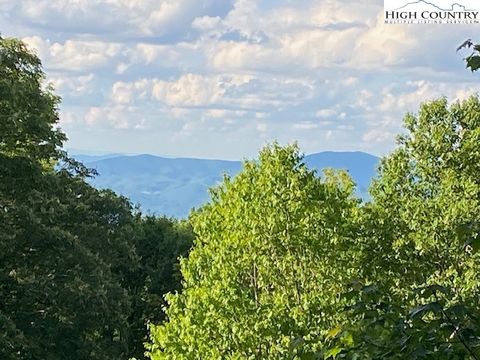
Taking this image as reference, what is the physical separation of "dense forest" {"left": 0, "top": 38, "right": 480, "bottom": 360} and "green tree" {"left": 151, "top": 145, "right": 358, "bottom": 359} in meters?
0.03

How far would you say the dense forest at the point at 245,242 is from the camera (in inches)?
682

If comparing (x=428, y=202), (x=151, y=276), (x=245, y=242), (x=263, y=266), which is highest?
(x=428, y=202)

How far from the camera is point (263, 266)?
18.5 metres

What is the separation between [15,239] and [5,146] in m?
2.71

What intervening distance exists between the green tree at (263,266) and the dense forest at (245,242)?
3 centimetres

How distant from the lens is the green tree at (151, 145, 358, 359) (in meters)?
16.9

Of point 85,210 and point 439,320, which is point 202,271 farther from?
point 439,320

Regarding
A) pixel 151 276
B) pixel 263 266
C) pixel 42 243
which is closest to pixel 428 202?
pixel 263 266

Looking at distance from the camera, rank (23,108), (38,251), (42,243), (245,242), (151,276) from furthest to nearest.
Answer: (151,276) < (38,251) < (42,243) < (23,108) < (245,242)

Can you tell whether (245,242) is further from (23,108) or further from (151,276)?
(151,276)

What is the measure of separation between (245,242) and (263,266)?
2.37 ft

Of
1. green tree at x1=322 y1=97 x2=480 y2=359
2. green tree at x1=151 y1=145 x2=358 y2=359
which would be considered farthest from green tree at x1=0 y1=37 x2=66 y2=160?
green tree at x1=322 y1=97 x2=480 y2=359

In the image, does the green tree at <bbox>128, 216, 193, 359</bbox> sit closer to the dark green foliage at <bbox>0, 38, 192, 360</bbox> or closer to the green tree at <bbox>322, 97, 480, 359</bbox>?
the dark green foliage at <bbox>0, 38, 192, 360</bbox>

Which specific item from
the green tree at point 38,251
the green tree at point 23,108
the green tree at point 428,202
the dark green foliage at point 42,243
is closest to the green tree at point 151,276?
the dark green foliage at point 42,243
